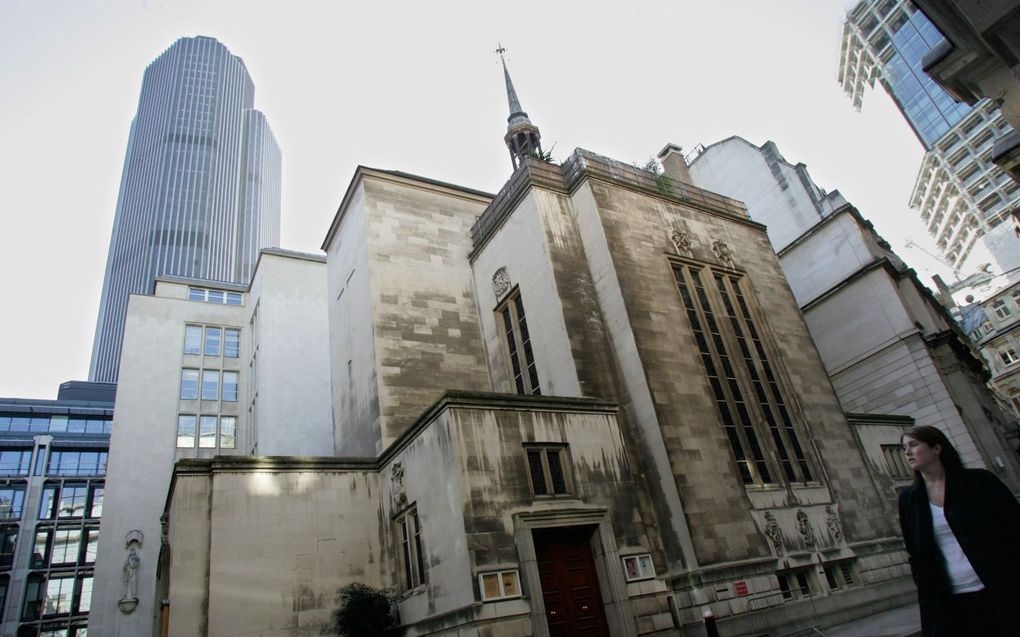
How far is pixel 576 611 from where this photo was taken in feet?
50.9

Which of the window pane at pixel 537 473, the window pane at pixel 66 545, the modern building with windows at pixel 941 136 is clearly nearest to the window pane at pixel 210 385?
the window pane at pixel 537 473

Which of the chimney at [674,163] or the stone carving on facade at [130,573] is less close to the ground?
the chimney at [674,163]

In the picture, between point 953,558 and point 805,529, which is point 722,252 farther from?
point 953,558

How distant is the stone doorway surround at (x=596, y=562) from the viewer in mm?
14578

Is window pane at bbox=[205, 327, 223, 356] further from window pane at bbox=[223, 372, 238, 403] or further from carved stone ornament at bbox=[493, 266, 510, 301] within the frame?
carved stone ornament at bbox=[493, 266, 510, 301]

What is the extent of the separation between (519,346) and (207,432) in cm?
2492

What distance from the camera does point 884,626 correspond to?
1492cm

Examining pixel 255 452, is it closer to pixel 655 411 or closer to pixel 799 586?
pixel 655 411

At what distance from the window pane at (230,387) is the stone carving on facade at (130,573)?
970 cm

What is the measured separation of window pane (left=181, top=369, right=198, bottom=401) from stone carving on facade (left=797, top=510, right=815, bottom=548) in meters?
34.6

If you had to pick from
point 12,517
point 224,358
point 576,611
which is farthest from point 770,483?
point 12,517

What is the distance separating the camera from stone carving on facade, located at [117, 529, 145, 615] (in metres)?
29.9

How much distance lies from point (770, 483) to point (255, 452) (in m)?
27.9

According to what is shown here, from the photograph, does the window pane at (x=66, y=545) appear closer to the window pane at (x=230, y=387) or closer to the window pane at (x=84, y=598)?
the window pane at (x=84, y=598)
